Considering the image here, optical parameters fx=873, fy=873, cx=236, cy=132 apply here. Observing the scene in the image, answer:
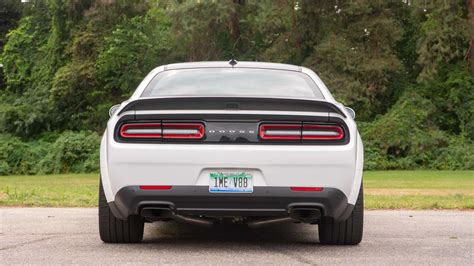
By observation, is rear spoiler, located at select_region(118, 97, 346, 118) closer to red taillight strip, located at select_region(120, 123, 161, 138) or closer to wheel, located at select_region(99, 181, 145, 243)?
red taillight strip, located at select_region(120, 123, 161, 138)

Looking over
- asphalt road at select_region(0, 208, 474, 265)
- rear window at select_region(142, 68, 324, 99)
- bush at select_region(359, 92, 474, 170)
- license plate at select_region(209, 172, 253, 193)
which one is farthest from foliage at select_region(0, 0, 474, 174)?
license plate at select_region(209, 172, 253, 193)

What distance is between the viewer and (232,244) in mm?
7316

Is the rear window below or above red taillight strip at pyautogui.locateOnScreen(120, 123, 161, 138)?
above

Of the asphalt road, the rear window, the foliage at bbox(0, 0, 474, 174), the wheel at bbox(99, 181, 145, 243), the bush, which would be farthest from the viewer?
the foliage at bbox(0, 0, 474, 174)

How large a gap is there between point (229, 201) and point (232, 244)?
0.95 meters

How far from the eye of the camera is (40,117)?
42.5 metres

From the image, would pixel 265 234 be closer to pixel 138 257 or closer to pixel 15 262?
pixel 138 257

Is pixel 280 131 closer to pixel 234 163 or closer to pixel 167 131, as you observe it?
pixel 234 163

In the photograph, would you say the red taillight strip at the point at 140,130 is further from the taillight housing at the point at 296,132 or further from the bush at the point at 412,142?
the bush at the point at 412,142

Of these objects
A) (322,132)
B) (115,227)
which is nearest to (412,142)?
(115,227)

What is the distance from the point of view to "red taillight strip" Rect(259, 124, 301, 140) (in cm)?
651

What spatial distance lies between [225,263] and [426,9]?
1235 inches

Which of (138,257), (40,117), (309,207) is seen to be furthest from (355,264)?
(40,117)

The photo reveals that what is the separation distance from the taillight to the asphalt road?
0.90 metres
